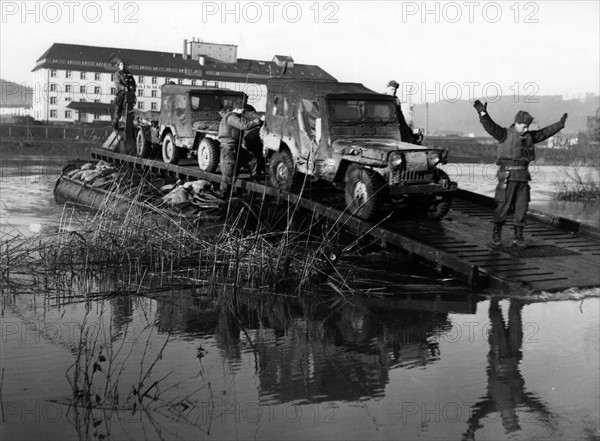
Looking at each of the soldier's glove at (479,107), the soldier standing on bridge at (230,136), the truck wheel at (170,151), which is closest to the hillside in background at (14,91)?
the truck wheel at (170,151)

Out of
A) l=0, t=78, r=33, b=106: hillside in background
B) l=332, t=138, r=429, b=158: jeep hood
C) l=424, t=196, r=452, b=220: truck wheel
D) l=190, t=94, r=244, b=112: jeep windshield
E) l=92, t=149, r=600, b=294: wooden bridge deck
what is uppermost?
l=0, t=78, r=33, b=106: hillside in background

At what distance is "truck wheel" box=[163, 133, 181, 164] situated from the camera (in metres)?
16.6

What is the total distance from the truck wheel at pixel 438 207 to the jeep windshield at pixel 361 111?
159cm

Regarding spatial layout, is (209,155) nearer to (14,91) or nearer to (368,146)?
(368,146)

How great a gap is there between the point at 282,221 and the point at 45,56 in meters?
78.0

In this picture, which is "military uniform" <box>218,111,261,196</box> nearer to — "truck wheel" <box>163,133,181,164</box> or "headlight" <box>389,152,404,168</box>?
"headlight" <box>389,152,404,168</box>

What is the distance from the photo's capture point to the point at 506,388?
18.4 feet

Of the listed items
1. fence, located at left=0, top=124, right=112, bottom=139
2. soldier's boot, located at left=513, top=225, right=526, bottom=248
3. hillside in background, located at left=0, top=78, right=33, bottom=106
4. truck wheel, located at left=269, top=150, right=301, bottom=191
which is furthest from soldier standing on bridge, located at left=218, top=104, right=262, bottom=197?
fence, located at left=0, top=124, right=112, bottom=139

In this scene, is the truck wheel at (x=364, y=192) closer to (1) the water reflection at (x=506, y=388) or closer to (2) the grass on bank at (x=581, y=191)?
(1) the water reflection at (x=506, y=388)

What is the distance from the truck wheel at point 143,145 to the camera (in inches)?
720

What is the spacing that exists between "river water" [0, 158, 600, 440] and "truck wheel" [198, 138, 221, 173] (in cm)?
616

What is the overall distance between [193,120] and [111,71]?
6849 centimetres

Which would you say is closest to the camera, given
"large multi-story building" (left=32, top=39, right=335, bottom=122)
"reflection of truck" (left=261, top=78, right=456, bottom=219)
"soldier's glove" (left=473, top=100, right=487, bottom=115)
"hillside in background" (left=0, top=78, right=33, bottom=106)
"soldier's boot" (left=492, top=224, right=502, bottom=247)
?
"soldier's glove" (left=473, top=100, right=487, bottom=115)

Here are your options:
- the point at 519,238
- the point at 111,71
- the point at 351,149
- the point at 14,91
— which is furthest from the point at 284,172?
the point at 111,71
